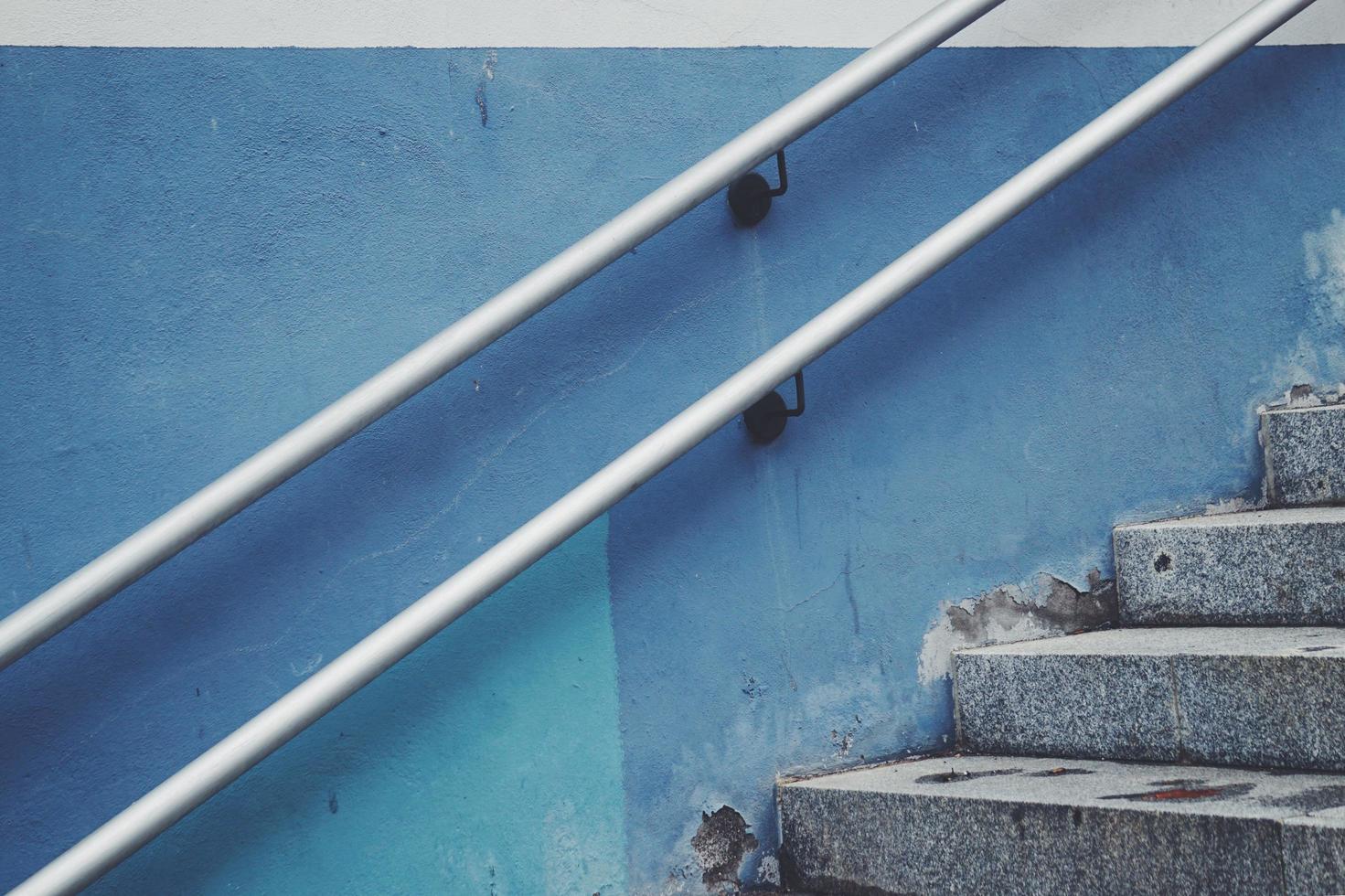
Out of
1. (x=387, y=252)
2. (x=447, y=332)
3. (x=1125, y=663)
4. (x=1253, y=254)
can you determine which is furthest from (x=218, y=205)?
(x=1253, y=254)

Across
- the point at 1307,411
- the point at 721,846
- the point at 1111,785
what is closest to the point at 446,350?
the point at 721,846

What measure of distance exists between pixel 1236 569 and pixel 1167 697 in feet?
1.21

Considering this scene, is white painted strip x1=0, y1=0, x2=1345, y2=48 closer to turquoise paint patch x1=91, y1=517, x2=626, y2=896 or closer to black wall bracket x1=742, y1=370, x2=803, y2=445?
black wall bracket x1=742, y1=370, x2=803, y2=445

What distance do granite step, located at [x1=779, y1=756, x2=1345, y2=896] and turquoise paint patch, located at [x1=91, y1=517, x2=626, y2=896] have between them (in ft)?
1.20

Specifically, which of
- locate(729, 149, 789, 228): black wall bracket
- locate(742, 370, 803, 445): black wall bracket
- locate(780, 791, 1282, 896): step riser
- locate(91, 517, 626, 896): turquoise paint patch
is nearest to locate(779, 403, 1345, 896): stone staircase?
locate(780, 791, 1282, 896): step riser

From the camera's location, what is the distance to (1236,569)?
1.83 meters

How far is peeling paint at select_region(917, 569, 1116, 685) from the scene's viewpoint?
202 cm

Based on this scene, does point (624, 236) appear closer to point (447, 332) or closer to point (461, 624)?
point (447, 332)

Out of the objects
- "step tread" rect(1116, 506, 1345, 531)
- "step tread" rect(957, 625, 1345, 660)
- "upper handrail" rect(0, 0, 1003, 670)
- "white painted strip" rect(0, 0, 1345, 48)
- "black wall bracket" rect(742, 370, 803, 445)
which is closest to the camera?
"upper handrail" rect(0, 0, 1003, 670)

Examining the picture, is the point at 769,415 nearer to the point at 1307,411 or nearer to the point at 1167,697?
the point at 1167,697

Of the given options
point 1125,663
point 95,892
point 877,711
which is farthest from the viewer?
point 877,711

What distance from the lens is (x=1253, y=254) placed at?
2.30 m

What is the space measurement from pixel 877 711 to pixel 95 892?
122cm

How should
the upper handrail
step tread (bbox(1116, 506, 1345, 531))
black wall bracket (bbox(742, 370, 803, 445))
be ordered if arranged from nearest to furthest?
the upper handrail → step tread (bbox(1116, 506, 1345, 531)) → black wall bracket (bbox(742, 370, 803, 445))
